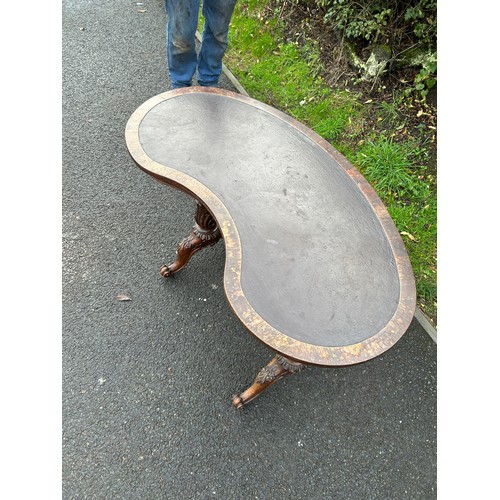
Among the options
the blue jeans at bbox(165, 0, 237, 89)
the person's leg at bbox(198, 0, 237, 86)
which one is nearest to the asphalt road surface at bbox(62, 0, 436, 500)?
the blue jeans at bbox(165, 0, 237, 89)

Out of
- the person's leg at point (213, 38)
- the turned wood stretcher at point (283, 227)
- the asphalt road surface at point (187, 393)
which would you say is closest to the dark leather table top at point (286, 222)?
the turned wood stretcher at point (283, 227)

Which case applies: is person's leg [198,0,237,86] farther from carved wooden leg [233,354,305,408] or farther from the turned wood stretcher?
carved wooden leg [233,354,305,408]

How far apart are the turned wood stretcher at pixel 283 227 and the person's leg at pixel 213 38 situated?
789mm

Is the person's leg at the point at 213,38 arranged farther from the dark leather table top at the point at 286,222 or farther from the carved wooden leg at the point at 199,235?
the carved wooden leg at the point at 199,235

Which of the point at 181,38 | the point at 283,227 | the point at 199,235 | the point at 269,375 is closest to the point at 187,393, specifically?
the point at 269,375

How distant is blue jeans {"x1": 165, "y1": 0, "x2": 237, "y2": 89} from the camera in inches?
106

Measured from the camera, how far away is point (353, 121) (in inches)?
140

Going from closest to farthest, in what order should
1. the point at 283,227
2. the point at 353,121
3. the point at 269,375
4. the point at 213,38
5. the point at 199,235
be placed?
the point at 283,227 < the point at 269,375 < the point at 199,235 < the point at 213,38 < the point at 353,121

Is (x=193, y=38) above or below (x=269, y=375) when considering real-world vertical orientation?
above

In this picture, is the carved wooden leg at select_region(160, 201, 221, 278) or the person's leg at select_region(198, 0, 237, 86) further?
the person's leg at select_region(198, 0, 237, 86)

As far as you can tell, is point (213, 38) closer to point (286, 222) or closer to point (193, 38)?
point (193, 38)

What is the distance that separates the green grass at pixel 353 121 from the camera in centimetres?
303

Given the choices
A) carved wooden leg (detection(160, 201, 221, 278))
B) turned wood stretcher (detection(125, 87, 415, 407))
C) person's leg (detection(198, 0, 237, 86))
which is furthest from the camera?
person's leg (detection(198, 0, 237, 86))

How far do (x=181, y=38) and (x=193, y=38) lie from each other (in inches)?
3.3
